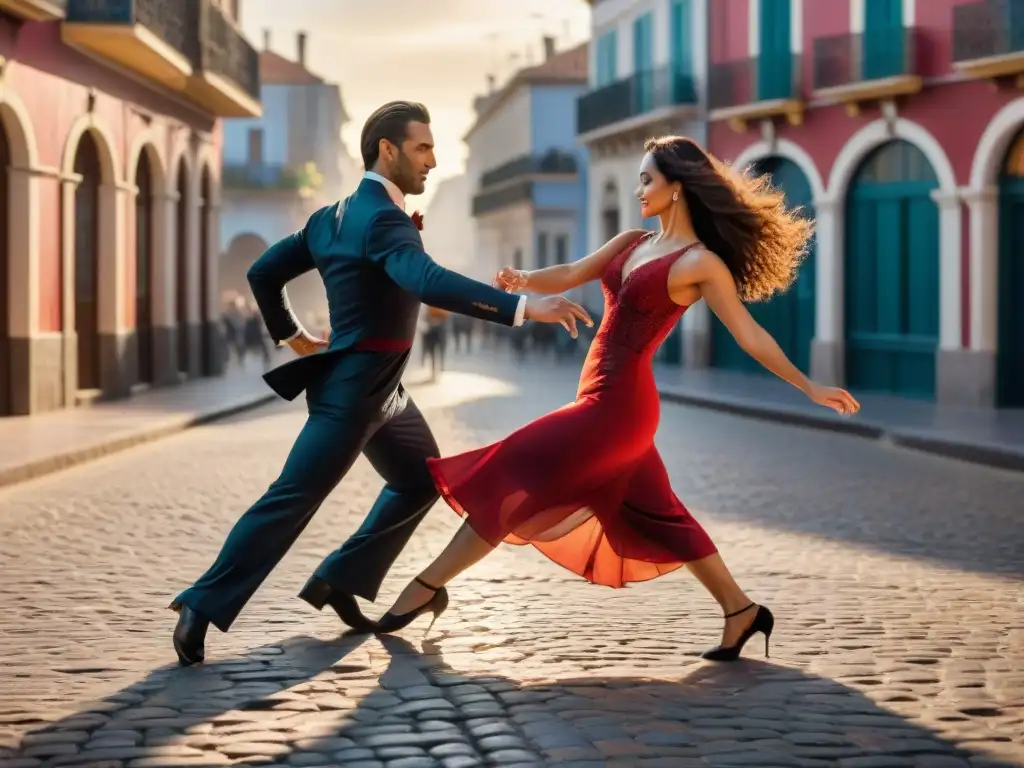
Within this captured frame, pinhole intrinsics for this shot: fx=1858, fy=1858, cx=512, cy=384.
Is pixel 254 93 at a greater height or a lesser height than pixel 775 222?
greater

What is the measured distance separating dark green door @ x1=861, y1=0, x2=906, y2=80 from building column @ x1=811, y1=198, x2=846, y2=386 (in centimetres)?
237

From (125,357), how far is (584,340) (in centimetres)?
2199

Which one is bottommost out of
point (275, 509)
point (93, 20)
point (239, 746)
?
point (239, 746)

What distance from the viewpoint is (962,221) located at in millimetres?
23453

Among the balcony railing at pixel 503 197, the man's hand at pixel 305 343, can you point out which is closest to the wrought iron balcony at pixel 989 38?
the man's hand at pixel 305 343

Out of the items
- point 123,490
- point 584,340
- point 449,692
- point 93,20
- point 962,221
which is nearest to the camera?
point 449,692

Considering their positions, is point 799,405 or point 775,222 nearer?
point 775,222

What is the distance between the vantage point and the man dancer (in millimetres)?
6219

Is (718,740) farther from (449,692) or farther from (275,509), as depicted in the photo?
(275,509)

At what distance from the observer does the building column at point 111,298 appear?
23656 mm

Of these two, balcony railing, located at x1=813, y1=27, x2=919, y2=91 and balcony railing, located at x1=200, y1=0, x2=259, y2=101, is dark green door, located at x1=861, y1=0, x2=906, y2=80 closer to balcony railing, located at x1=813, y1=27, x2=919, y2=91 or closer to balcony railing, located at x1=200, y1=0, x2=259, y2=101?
balcony railing, located at x1=813, y1=27, x2=919, y2=91

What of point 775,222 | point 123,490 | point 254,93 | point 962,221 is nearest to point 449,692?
point 775,222

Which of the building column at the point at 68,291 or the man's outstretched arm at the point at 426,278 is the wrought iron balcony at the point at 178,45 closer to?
the building column at the point at 68,291

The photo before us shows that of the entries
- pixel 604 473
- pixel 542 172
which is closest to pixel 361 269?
pixel 604 473
